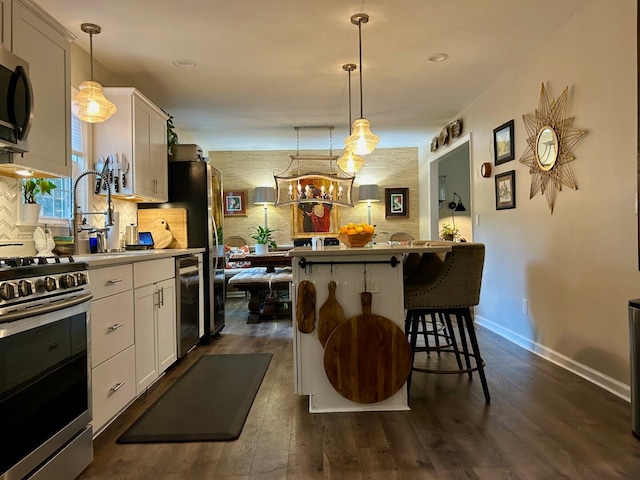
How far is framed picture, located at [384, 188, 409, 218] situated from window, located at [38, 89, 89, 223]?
5.28m

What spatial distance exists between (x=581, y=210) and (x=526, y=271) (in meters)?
0.96

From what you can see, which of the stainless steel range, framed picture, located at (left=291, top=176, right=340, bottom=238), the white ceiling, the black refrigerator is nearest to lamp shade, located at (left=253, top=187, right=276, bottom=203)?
framed picture, located at (left=291, top=176, right=340, bottom=238)

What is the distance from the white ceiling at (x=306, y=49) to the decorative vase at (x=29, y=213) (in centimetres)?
133

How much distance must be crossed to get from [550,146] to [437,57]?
1.23 metres

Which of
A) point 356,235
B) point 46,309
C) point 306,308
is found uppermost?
point 356,235

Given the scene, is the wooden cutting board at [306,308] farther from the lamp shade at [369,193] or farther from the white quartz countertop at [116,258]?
the lamp shade at [369,193]

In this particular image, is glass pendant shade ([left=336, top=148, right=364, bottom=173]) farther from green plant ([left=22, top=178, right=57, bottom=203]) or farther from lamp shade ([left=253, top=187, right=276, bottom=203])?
green plant ([left=22, top=178, right=57, bottom=203])

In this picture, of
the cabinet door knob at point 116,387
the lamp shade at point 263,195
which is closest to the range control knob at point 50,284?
the cabinet door knob at point 116,387

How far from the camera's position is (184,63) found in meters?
3.80

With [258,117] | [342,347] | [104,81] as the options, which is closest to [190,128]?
[258,117]

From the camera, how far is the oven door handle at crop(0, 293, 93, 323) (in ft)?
4.74

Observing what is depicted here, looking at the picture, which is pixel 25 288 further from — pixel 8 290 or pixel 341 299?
pixel 341 299

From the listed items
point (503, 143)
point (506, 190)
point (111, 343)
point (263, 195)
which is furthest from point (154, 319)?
point (263, 195)

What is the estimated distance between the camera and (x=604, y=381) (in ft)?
9.07
